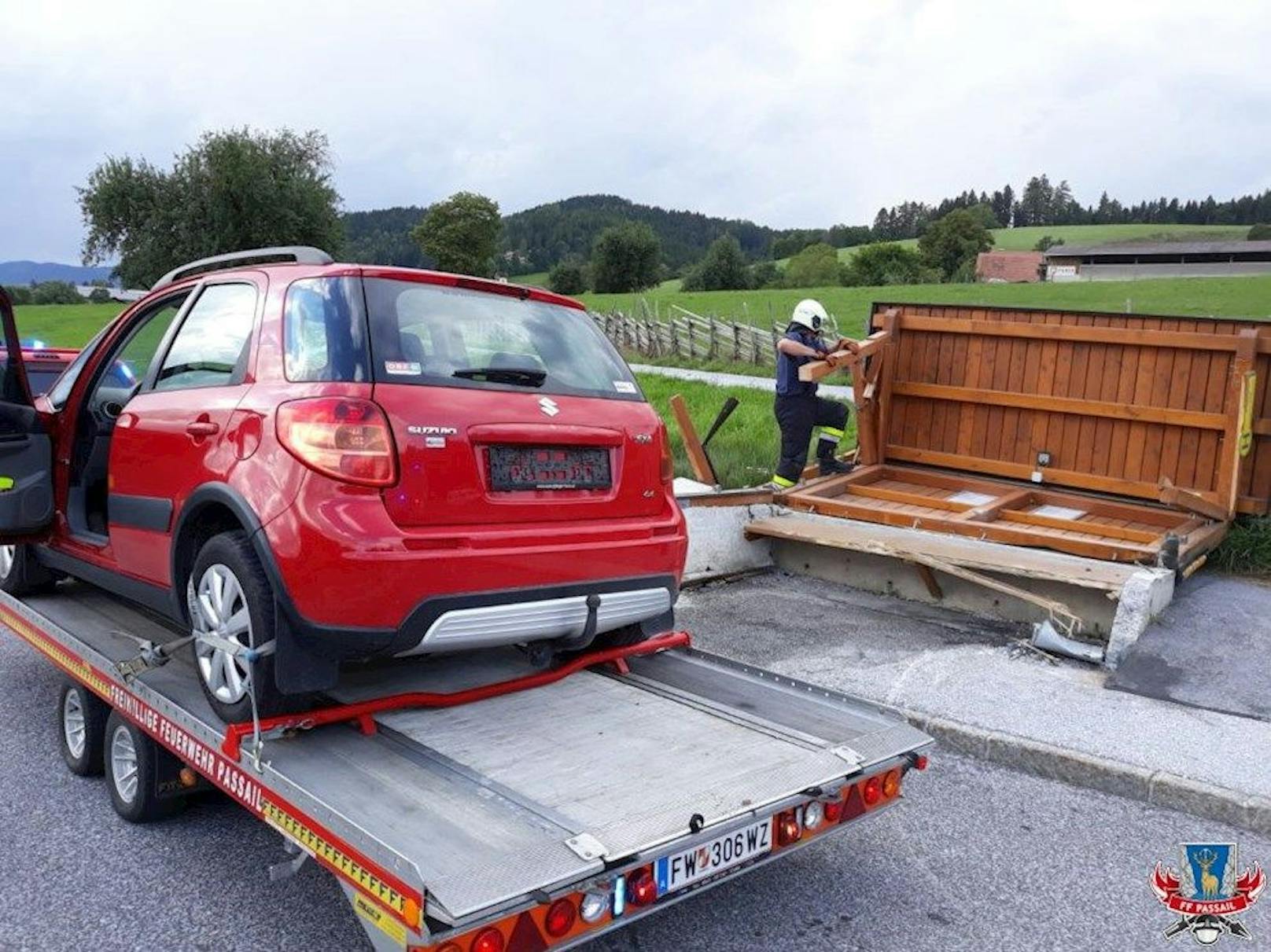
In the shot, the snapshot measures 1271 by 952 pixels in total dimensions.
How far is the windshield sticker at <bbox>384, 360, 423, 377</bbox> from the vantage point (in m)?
3.55

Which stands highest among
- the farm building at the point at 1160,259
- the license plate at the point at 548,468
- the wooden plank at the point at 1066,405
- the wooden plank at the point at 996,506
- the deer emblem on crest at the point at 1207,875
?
the farm building at the point at 1160,259

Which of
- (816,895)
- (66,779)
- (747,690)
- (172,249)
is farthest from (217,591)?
(172,249)

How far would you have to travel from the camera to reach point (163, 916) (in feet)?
11.6

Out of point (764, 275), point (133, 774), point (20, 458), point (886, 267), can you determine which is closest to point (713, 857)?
point (133, 774)

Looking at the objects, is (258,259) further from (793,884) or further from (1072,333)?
(1072,333)

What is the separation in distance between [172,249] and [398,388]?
62121 mm

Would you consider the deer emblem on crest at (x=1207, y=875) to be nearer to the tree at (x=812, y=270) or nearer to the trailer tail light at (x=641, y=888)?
the trailer tail light at (x=641, y=888)

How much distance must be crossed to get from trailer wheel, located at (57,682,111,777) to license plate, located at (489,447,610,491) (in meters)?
2.12

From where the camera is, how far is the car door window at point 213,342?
157 inches

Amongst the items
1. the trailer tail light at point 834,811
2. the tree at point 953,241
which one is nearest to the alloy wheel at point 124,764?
the trailer tail light at point 834,811

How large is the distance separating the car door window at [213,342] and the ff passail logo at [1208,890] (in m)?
3.76

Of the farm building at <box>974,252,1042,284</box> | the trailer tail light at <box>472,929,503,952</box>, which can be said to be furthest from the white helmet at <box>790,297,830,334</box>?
the farm building at <box>974,252,1042,284</box>

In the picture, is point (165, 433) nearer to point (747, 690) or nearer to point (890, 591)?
point (747, 690)

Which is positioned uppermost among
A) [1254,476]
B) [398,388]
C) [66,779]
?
[398,388]
